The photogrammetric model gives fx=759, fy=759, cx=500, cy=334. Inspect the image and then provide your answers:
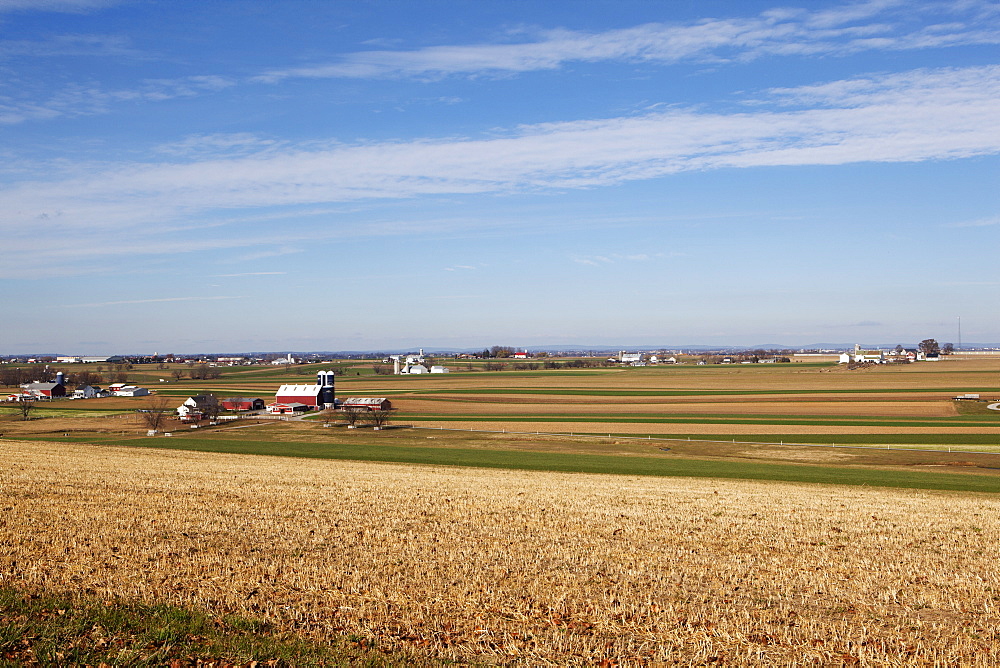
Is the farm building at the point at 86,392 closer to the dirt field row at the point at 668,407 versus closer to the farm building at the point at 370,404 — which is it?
the dirt field row at the point at 668,407

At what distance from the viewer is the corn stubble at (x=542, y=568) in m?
11.8

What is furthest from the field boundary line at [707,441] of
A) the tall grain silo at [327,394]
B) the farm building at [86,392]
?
the farm building at [86,392]

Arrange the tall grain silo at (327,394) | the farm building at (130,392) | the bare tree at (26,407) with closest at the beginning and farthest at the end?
1. the bare tree at (26,407)
2. the tall grain silo at (327,394)
3. the farm building at (130,392)

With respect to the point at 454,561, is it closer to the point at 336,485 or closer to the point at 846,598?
the point at 846,598

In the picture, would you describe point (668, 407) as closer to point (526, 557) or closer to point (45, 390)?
point (526, 557)

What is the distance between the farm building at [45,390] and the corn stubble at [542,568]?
12956 centimetres

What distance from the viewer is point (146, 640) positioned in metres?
11.0

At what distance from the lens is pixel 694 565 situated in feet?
53.8

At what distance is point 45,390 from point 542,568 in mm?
150183

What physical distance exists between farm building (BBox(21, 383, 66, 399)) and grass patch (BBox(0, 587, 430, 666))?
483 ft

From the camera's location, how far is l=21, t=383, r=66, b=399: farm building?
139000mm

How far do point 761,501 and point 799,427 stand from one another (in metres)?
51.5

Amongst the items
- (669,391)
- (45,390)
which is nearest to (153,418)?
(45,390)

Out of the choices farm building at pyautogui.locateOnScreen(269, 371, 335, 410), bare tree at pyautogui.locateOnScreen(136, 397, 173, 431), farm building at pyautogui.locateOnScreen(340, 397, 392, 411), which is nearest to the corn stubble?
bare tree at pyautogui.locateOnScreen(136, 397, 173, 431)
